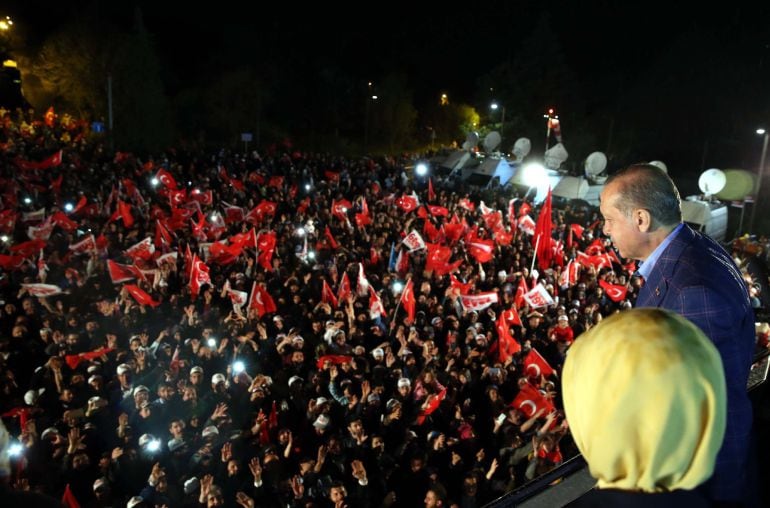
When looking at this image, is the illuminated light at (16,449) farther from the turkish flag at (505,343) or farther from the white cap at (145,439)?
the turkish flag at (505,343)

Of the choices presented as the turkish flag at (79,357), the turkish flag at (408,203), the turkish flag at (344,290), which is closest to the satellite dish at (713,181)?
the turkish flag at (408,203)

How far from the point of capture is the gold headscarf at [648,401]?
3.72ft

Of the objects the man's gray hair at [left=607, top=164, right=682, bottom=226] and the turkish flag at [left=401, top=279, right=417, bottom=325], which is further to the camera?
the turkish flag at [left=401, top=279, right=417, bottom=325]

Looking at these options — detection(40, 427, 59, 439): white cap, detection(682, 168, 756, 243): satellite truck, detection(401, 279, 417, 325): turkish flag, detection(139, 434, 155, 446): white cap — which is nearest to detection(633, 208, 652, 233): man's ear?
detection(139, 434, 155, 446): white cap

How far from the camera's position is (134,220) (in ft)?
48.2

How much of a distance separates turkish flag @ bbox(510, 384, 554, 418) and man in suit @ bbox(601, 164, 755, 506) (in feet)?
15.5

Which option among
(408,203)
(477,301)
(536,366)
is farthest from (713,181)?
(536,366)

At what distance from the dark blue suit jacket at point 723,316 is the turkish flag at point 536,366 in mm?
6081

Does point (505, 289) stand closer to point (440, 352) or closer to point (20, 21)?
point (440, 352)

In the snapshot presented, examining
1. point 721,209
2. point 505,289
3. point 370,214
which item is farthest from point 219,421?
point 721,209

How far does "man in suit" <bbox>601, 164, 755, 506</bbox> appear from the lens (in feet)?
5.60

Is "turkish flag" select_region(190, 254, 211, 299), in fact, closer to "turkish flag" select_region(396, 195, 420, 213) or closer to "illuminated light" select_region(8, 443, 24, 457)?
"illuminated light" select_region(8, 443, 24, 457)

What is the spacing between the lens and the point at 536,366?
787 centimetres

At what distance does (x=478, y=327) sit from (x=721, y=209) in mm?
18121
